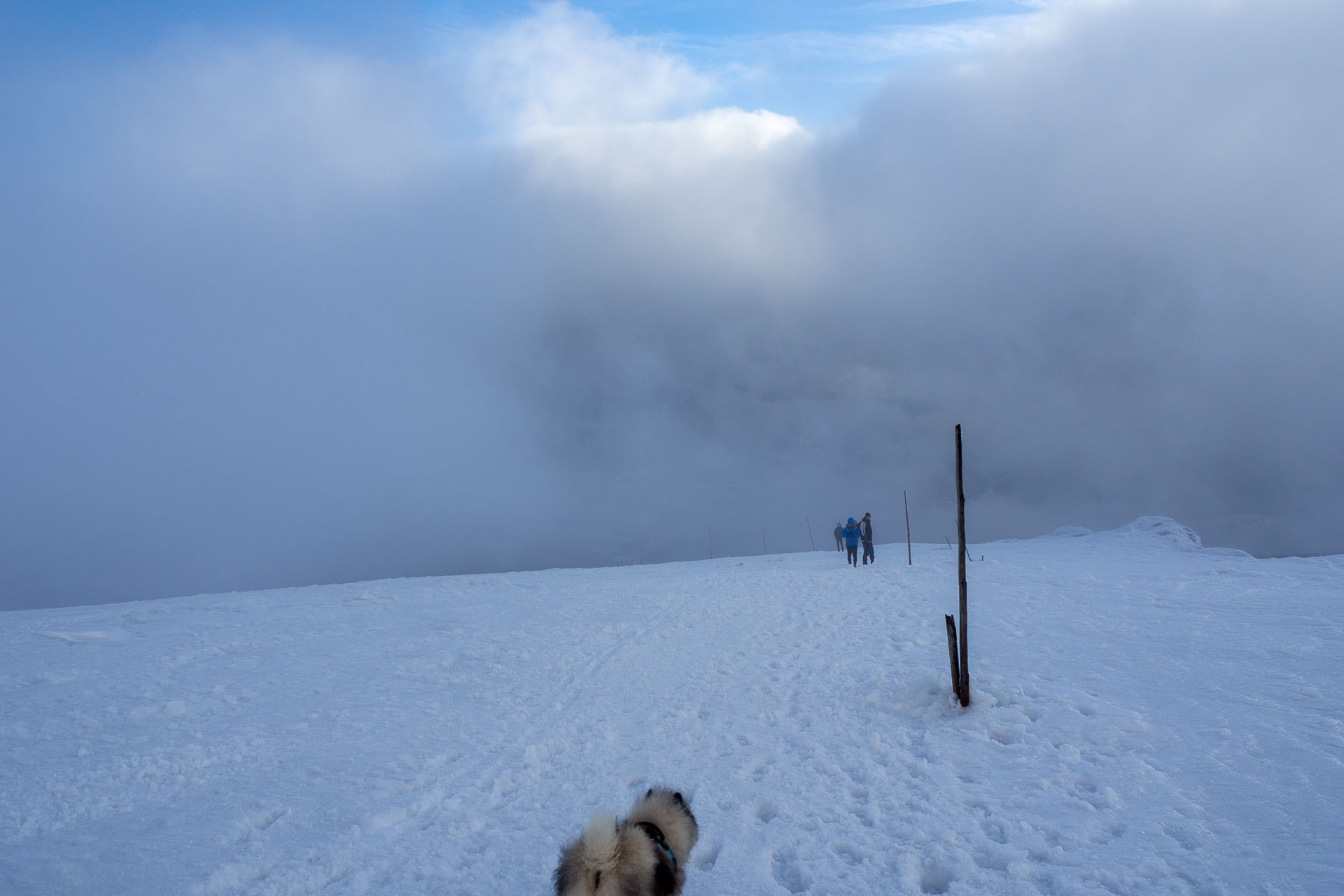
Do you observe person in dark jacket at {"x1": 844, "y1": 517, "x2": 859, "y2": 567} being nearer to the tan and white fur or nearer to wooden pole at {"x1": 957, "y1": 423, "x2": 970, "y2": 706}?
wooden pole at {"x1": 957, "y1": 423, "x2": 970, "y2": 706}

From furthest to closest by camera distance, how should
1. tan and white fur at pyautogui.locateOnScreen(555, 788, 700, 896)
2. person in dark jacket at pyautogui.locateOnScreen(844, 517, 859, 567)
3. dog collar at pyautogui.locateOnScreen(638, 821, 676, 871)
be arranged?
1. person in dark jacket at pyautogui.locateOnScreen(844, 517, 859, 567)
2. dog collar at pyautogui.locateOnScreen(638, 821, 676, 871)
3. tan and white fur at pyautogui.locateOnScreen(555, 788, 700, 896)

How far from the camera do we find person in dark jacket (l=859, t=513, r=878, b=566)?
30047 mm

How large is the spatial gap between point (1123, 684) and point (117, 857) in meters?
12.7

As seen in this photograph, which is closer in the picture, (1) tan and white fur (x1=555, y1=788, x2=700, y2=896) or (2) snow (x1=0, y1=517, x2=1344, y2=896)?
(1) tan and white fur (x1=555, y1=788, x2=700, y2=896)

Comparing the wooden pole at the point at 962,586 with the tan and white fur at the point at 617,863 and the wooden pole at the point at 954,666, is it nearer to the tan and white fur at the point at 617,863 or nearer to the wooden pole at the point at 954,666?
the wooden pole at the point at 954,666

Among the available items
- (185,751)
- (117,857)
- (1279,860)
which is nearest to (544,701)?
(185,751)

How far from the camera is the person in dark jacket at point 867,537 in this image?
30.0 meters

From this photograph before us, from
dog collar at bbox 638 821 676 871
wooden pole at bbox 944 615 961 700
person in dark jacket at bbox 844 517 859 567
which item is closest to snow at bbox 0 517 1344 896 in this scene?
wooden pole at bbox 944 615 961 700

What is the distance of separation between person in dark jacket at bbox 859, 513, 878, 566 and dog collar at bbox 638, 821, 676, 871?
88.9 feet

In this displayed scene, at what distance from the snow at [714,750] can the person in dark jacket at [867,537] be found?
13107 millimetres

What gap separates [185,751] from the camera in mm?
8547

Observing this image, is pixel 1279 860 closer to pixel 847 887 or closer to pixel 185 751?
pixel 847 887

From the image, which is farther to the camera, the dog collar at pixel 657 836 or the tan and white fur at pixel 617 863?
the dog collar at pixel 657 836

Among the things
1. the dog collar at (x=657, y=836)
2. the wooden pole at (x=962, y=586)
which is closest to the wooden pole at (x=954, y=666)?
the wooden pole at (x=962, y=586)
